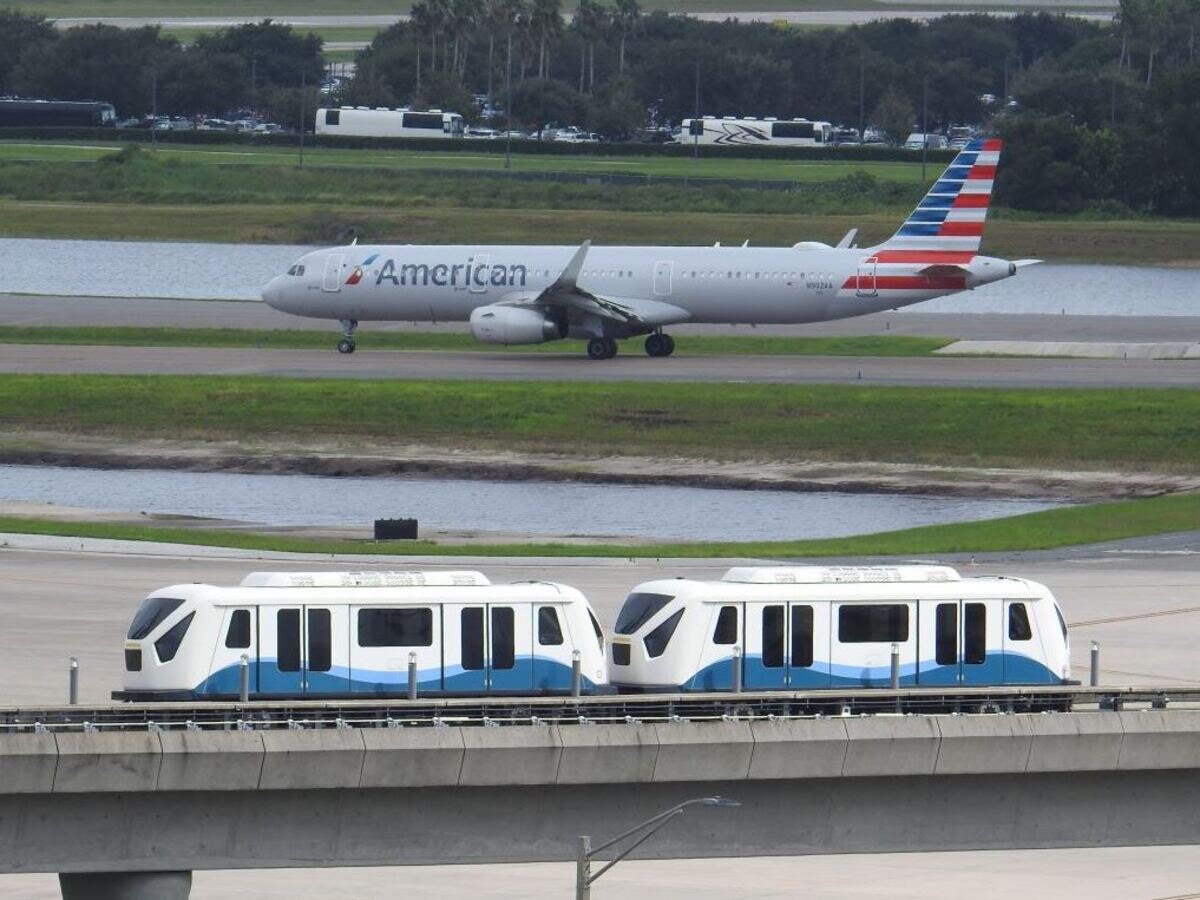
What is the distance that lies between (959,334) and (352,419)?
33.6 metres

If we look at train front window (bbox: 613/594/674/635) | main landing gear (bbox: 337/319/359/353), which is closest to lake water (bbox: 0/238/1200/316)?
main landing gear (bbox: 337/319/359/353)

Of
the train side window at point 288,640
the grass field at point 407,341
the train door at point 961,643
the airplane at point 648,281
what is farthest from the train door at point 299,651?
the grass field at point 407,341

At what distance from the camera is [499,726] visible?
23.3 metres

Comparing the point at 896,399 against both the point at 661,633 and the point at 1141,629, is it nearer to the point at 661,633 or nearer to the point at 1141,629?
the point at 1141,629

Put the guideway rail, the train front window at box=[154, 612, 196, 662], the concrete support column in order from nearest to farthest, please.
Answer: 1. the concrete support column
2. the guideway rail
3. the train front window at box=[154, 612, 196, 662]

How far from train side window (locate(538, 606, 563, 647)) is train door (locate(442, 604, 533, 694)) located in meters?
0.14

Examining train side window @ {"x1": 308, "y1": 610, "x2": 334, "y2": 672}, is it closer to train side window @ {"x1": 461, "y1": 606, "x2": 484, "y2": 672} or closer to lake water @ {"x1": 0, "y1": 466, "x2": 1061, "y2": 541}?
train side window @ {"x1": 461, "y1": 606, "x2": 484, "y2": 672}

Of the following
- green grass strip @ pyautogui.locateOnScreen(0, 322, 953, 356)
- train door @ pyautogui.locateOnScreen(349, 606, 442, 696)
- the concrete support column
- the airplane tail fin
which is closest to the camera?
the concrete support column

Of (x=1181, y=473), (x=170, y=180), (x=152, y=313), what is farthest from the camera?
(x=170, y=180)

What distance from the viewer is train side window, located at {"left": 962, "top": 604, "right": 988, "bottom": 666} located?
29859 mm

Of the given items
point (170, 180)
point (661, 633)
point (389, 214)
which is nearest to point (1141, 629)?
point (661, 633)

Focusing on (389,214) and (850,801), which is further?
(389,214)

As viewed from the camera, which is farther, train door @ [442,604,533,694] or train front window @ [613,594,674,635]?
train front window @ [613,594,674,635]

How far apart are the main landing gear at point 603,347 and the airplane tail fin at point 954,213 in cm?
1110
